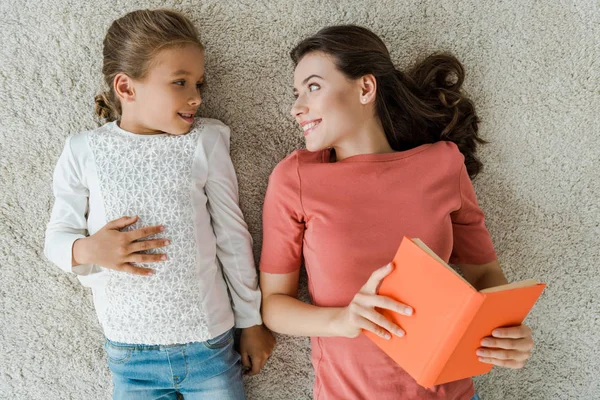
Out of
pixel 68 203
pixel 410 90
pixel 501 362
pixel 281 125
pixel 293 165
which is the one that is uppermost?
pixel 410 90

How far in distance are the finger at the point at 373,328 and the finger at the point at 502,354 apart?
172 mm

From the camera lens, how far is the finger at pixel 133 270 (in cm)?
100

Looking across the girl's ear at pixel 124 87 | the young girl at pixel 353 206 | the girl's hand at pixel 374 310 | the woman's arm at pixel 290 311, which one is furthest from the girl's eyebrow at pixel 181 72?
the girl's hand at pixel 374 310

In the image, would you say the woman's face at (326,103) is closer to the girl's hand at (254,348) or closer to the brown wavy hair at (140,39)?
the brown wavy hair at (140,39)

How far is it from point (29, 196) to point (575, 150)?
1.42m

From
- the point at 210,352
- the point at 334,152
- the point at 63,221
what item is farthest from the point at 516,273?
the point at 63,221

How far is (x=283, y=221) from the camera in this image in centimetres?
104

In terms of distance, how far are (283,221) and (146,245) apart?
1.00 ft

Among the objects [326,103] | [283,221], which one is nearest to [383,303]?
[283,221]

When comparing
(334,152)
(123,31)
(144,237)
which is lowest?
(144,237)

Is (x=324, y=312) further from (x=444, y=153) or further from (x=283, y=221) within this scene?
(x=444, y=153)

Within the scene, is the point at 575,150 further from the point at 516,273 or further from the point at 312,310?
the point at 312,310

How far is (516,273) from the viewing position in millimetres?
1229

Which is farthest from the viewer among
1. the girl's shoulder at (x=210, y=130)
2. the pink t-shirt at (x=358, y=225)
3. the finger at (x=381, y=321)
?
the girl's shoulder at (x=210, y=130)
